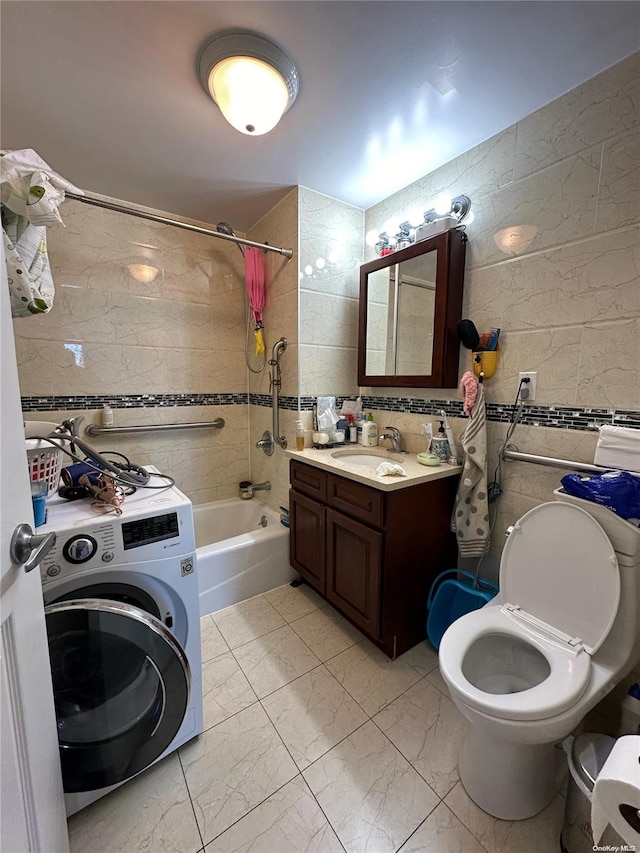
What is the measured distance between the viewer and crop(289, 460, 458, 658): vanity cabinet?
4.44 feet

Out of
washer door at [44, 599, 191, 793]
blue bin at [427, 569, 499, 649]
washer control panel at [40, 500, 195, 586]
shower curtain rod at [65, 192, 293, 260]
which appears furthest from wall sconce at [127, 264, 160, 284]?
blue bin at [427, 569, 499, 649]

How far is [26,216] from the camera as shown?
79 centimetres

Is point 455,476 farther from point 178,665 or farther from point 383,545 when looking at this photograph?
point 178,665

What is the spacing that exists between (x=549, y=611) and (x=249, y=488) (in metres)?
1.87

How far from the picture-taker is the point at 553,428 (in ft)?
4.15

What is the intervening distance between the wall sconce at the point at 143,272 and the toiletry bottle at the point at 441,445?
196 cm

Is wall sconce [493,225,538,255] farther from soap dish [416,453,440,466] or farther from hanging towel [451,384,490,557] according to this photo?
soap dish [416,453,440,466]

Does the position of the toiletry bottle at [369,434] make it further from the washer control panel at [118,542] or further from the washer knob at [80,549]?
the washer knob at [80,549]

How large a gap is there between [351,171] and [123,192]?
1278 millimetres

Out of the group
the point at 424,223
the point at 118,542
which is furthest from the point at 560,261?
the point at 118,542

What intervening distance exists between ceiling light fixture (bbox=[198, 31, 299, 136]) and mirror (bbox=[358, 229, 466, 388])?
819mm

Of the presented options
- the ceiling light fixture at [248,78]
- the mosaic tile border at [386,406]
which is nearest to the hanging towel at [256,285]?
the mosaic tile border at [386,406]

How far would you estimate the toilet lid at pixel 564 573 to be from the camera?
3.13ft

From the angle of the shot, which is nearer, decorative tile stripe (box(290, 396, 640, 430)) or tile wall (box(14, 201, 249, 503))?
decorative tile stripe (box(290, 396, 640, 430))
